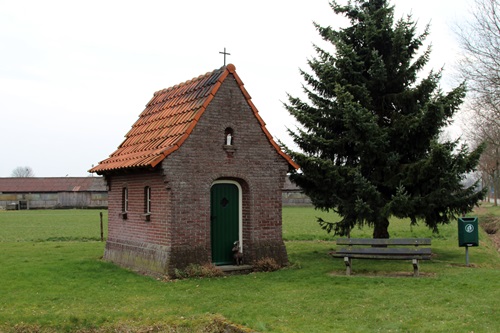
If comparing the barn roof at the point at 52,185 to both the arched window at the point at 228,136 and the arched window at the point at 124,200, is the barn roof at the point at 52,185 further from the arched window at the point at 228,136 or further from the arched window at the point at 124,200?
the arched window at the point at 228,136

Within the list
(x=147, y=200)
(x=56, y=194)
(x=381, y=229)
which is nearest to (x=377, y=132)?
(x=381, y=229)

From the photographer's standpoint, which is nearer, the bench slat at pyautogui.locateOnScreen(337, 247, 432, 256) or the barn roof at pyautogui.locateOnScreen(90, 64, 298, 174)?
the bench slat at pyautogui.locateOnScreen(337, 247, 432, 256)

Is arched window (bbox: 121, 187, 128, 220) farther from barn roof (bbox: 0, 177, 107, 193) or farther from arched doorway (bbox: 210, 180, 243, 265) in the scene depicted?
barn roof (bbox: 0, 177, 107, 193)

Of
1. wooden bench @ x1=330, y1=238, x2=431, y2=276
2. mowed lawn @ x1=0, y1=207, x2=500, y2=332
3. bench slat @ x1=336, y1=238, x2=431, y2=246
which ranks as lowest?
mowed lawn @ x1=0, y1=207, x2=500, y2=332

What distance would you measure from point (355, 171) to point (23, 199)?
219 feet

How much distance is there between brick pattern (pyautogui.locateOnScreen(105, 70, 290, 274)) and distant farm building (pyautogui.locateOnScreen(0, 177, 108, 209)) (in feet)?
192

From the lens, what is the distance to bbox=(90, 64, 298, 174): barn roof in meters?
14.3

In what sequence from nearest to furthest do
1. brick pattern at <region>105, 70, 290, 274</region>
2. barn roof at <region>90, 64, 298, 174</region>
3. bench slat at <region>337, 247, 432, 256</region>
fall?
bench slat at <region>337, 247, 432, 256</region>
brick pattern at <region>105, 70, 290, 274</region>
barn roof at <region>90, 64, 298, 174</region>

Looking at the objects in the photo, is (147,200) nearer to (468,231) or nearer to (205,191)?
(205,191)

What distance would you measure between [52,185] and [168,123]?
6538cm

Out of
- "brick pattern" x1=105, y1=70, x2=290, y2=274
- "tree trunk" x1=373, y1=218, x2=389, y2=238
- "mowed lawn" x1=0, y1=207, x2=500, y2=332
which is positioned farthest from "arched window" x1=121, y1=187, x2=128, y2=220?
"tree trunk" x1=373, y1=218, x2=389, y2=238

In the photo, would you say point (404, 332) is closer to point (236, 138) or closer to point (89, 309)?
point (89, 309)

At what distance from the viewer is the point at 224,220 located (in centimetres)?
1515

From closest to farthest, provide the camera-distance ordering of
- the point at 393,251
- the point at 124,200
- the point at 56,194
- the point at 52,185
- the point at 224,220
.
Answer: the point at 393,251 → the point at 224,220 → the point at 124,200 → the point at 56,194 → the point at 52,185
